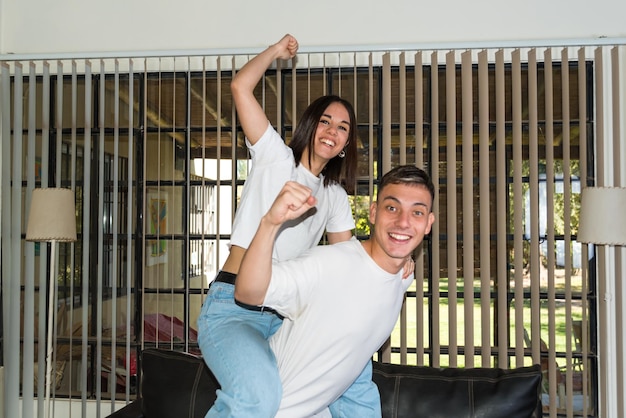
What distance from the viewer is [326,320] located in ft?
5.88

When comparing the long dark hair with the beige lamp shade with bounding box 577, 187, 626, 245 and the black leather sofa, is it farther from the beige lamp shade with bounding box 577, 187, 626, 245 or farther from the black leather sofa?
the beige lamp shade with bounding box 577, 187, 626, 245

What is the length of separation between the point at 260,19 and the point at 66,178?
5.56 ft

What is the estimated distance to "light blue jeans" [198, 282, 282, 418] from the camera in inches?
68.0

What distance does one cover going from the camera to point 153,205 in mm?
4141

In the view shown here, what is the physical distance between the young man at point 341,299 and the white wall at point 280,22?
2.33 meters

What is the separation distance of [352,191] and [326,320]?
89.7 inches

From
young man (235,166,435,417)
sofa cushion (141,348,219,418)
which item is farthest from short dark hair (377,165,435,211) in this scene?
sofa cushion (141,348,219,418)

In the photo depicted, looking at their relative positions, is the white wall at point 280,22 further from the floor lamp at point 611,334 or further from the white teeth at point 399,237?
the white teeth at point 399,237

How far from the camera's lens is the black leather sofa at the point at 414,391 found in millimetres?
2240

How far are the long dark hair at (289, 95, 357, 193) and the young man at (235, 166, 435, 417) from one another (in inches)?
18.6

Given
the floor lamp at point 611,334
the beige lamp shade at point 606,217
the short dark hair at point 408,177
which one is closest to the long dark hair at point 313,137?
the short dark hair at point 408,177

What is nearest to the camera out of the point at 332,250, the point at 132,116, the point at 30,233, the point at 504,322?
the point at 332,250

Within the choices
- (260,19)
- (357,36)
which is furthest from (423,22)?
(260,19)

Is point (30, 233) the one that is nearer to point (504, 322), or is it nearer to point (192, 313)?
point (192, 313)
